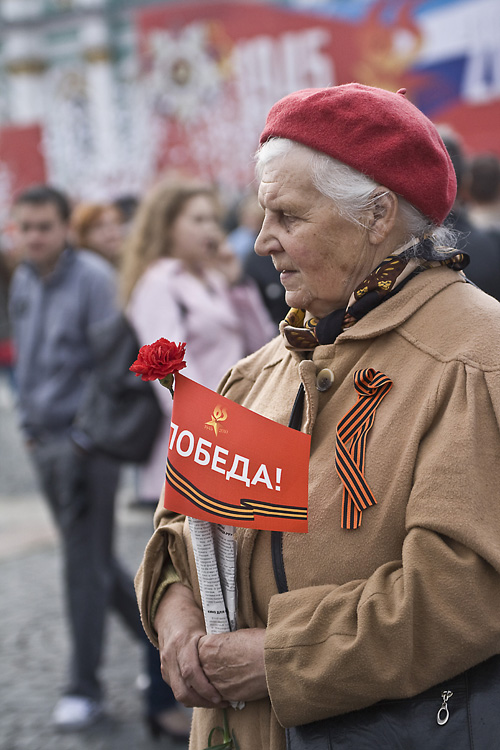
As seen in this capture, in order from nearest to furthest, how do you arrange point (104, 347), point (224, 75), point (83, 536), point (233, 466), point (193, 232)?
point (233, 466) → point (104, 347) → point (193, 232) → point (83, 536) → point (224, 75)

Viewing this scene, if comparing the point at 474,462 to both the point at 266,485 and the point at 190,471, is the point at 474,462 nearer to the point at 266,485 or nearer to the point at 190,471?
the point at 266,485

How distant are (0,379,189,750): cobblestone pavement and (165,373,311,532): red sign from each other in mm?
2217

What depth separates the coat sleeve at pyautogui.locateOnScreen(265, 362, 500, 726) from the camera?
1433mm

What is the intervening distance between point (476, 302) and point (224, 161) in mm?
8478

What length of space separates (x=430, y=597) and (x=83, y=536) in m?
2.63

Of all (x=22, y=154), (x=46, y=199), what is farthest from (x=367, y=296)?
(x=22, y=154)

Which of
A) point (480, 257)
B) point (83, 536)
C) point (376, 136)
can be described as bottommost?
point (83, 536)

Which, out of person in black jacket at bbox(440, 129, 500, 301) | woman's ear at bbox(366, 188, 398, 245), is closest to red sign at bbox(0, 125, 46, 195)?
person in black jacket at bbox(440, 129, 500, 301)

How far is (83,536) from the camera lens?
3.85 m

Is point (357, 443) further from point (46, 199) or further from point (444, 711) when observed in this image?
point (46, 199)

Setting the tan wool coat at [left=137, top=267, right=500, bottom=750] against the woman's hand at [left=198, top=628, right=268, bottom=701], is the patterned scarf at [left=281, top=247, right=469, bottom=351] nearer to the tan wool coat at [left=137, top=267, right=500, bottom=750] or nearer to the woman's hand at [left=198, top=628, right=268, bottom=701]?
the tan wool coat at [left=137, top=267, right=500, bottom=750]

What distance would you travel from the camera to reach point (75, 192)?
1220 cm

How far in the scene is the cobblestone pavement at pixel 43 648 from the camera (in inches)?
139

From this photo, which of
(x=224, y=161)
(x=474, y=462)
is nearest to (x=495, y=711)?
(x=474, y=462)
